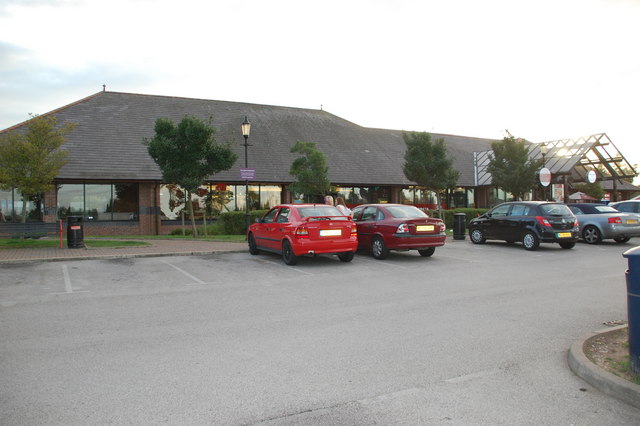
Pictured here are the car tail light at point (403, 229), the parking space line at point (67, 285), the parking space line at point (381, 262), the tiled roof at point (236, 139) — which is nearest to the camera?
the parking space line at point (67, 285)

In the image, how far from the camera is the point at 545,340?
5.53 meters

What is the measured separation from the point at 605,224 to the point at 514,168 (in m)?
11.6

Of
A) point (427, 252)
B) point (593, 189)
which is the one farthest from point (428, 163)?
point (593, 189)

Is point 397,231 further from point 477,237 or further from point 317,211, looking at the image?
point 477,237

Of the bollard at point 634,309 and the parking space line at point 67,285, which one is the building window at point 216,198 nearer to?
the parking space line at point 67,285

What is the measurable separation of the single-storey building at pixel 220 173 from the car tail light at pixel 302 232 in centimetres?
1047

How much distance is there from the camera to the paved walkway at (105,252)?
42.2ft

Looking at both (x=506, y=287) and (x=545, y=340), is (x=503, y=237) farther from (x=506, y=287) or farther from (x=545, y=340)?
(x=545, y=340)

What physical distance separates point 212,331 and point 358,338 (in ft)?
6.02

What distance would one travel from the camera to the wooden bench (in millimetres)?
15656

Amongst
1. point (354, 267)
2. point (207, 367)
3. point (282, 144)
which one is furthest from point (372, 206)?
point (282, 144)

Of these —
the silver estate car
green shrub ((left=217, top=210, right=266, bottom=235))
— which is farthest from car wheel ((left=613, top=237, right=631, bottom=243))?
green shrub ((left=217, top=210, right=266, bottom=235))

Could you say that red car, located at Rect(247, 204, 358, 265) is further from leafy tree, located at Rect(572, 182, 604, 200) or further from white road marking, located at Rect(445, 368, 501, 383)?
leafy tree, located at Rect(572, 182, 604, 200)

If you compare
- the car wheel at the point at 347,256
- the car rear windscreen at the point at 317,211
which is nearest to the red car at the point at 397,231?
the car wheel at the point at 347,256
